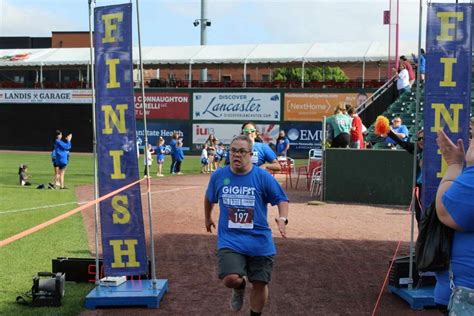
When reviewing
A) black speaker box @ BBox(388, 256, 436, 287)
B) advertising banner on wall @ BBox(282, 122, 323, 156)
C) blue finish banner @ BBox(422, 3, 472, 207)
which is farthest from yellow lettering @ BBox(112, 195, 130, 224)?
advertising banner on wall @ BBox(282, 122, 323, 156)

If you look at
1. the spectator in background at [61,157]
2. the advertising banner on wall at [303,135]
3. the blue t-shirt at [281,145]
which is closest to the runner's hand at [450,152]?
the spectator in background at [61,157]

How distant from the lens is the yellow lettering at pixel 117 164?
692 cm

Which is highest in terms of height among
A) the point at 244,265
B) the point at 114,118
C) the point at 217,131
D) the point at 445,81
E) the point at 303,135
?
the point at 445,81

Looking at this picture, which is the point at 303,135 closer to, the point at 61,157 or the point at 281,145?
the point at 281,145

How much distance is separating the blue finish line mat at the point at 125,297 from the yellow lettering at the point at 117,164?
1225 mm

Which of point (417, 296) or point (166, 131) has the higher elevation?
point (166, 131)

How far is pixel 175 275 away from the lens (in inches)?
324

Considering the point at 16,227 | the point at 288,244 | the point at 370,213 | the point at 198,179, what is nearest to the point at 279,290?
the point at 288,244

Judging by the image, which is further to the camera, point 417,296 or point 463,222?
point 417,296

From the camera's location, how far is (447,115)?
22.6ft

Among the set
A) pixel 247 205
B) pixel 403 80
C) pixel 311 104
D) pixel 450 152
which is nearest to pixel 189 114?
pixel 311 104

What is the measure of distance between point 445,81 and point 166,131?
37.6 m

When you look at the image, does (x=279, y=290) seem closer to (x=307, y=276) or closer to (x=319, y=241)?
(x=307, y=276)

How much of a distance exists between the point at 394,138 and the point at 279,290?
240cm
